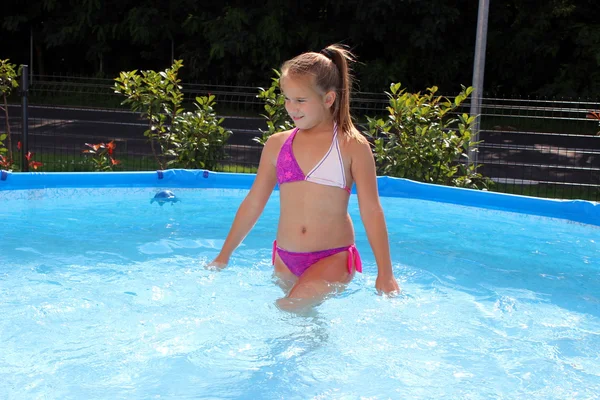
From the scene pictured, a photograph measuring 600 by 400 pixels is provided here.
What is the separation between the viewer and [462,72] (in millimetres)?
19547

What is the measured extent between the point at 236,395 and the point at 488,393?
1.10m

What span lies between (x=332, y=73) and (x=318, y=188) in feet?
1.96

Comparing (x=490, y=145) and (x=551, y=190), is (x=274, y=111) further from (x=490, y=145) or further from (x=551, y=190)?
(x=551, y=190)

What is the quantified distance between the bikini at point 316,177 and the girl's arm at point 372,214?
86 mm

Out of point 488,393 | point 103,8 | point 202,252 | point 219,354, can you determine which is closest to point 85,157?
point 202,252

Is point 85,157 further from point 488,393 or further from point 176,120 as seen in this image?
point 488,393

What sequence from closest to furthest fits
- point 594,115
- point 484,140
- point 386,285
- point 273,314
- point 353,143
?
1. point 386,285
2. point 353,143
3. point 273,314
4. point 594,115
5. point 484,140

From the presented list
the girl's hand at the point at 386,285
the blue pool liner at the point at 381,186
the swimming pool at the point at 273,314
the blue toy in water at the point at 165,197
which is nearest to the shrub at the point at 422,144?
the blue pool liner at the point at 381,186

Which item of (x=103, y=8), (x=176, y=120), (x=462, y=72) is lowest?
(x=176, y=120)

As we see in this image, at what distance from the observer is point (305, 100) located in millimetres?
3730

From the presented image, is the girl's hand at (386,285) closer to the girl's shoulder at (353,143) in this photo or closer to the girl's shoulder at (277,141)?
the girl's shoulder at (353,143)

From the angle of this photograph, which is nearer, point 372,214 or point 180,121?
point 372,214

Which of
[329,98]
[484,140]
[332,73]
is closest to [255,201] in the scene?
[329,98]

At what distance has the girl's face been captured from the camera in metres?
3.69
